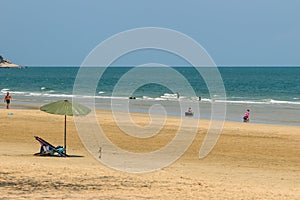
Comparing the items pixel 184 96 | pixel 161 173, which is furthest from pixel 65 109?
pixel 184 96

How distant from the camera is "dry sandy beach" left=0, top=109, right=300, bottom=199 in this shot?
Result: 11.9 metres

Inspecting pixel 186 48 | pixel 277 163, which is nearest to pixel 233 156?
pixel 277 163

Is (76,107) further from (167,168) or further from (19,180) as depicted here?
(19,180)

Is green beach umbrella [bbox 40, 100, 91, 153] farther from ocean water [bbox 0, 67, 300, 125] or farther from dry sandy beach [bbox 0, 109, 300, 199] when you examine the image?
ocean water [bbox 0, 67, 300, 125]

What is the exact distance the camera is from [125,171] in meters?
14.8

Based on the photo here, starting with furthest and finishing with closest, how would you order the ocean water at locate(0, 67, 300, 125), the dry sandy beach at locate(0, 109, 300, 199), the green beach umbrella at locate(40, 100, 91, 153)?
1. the ocean water at locate(0, 67, 300, 125)
2. the green beach umbrella at locate(40, 100, 91, 153)
3. the dry sandy beach at locate(0, 109, 300, 199)

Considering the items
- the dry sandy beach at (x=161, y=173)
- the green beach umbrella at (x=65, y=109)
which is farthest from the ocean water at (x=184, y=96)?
the green beach umbrella at (x=65, y=109)

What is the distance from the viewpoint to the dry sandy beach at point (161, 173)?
1189cm

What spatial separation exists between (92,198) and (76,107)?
743 cm

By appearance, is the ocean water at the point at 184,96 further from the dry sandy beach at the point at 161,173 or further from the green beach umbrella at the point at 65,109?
the green beach umbrella at the point at 65,109

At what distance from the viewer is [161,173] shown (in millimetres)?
14734

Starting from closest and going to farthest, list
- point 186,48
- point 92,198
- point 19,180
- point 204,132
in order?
point 92,198 < point 19,180 < point 186,48 < point 204,132

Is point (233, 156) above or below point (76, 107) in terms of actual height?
below

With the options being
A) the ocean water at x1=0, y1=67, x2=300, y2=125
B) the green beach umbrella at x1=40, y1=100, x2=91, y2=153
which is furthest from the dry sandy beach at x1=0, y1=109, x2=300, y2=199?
the ocean water at x1=0, y1=67, x2=300, y2=125
